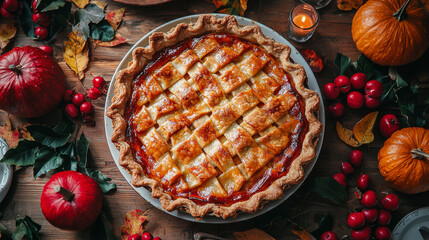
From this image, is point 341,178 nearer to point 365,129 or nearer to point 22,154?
point 365,129

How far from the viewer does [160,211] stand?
2.49 m

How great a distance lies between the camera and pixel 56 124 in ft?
8.67

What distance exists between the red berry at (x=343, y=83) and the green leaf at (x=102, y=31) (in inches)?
69.5

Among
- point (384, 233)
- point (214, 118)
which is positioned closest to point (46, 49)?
point (214, 118)

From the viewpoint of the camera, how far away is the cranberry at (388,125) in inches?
97.4

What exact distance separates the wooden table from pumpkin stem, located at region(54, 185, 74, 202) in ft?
0.99

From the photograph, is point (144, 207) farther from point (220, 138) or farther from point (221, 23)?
point (221, 23)

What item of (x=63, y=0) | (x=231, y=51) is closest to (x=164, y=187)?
(x=231, y=51)

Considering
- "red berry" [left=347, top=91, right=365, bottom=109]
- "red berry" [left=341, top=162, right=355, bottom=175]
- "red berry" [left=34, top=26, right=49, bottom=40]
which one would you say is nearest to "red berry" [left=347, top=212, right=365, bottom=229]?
"red berry" [left=341, top=162, right=355, bottom=175]

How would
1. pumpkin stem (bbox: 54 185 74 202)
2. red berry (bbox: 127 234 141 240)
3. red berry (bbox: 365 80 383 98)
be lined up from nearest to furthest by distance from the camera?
pumpkin stem (bbox: 54 185 74 202), red berry (bbox: 127 234 141 240), red berry (bbox: 365 80 383 98)

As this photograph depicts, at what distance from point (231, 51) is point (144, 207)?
1.29m

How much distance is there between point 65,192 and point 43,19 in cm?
139

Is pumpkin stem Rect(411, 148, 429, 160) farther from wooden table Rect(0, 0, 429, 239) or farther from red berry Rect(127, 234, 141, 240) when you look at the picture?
red berry Rect(127, 234, 141, 240)

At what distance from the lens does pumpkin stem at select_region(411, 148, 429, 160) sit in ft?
7.25
